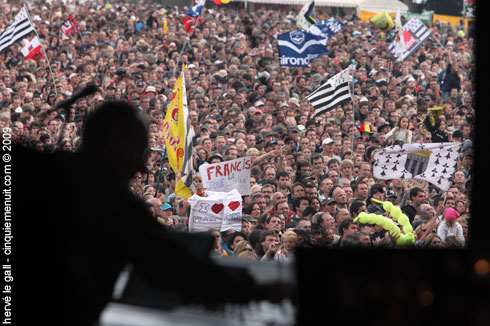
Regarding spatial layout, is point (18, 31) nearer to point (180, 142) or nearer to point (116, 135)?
point (180, 142)

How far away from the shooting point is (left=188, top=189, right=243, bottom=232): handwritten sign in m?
7.57

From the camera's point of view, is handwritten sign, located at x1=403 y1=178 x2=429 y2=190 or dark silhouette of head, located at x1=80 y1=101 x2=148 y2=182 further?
handwritten sign, located at x1=403 y1=178 x2=429 y2=190

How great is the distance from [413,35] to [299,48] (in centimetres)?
473

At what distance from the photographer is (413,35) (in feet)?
64.5

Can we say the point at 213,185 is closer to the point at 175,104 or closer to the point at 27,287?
the point at 175,104

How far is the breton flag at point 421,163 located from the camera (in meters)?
9.67

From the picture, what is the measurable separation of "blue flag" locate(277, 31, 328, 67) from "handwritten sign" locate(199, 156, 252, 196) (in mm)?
7417

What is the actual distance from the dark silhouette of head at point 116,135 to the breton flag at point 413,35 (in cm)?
1783

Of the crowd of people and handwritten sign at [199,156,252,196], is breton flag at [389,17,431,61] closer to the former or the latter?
the crowd of people

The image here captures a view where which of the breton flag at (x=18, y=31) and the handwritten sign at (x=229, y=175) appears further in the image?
the breton flag at (x=18, y=31)

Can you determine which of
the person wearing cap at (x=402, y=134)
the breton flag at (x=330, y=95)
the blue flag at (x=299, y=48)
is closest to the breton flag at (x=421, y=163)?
the person wearing cap at (x=402, y=134)

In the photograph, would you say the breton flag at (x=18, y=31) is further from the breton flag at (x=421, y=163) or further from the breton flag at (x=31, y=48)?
the breton flag at (x=421, y=163)

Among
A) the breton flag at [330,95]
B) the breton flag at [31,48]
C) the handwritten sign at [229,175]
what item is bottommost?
the handwritten sign at [229,175]

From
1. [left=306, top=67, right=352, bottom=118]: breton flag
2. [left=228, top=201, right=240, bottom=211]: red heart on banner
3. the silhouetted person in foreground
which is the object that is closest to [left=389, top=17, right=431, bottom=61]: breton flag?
[left=306, top=67, right=352, bottom=118]: breton flag
